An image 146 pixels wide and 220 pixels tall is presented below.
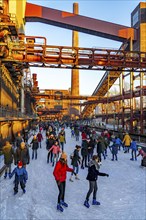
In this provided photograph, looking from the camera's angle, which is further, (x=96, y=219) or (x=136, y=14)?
(x=136, y=14)

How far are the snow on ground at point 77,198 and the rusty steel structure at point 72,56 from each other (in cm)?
951

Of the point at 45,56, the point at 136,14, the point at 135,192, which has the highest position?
the point at 136,14

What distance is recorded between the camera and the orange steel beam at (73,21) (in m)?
37.8

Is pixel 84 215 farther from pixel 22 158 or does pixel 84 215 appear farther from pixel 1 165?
pixel 1 165

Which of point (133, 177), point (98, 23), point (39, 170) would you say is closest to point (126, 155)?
point (133, 177)

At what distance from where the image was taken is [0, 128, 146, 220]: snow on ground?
6027 mm

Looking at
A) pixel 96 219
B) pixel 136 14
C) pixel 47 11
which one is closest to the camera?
pixel 96 219

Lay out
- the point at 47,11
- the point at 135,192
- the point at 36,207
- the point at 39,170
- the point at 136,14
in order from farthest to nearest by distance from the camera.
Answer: the point at 47,11 < the point at 136,14 < the point at 39,170 < the point at 135,192 < the point at 36,207

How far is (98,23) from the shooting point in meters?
38.6

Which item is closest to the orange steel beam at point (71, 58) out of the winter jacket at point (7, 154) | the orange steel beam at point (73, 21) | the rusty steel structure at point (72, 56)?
the rusty steel structure at point (72, 56)

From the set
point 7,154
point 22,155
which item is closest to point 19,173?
point 22,155

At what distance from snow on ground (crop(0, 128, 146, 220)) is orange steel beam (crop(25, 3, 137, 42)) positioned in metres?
32.2

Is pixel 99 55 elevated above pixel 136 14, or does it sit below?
below

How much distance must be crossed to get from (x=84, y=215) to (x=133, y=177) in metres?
4.36
